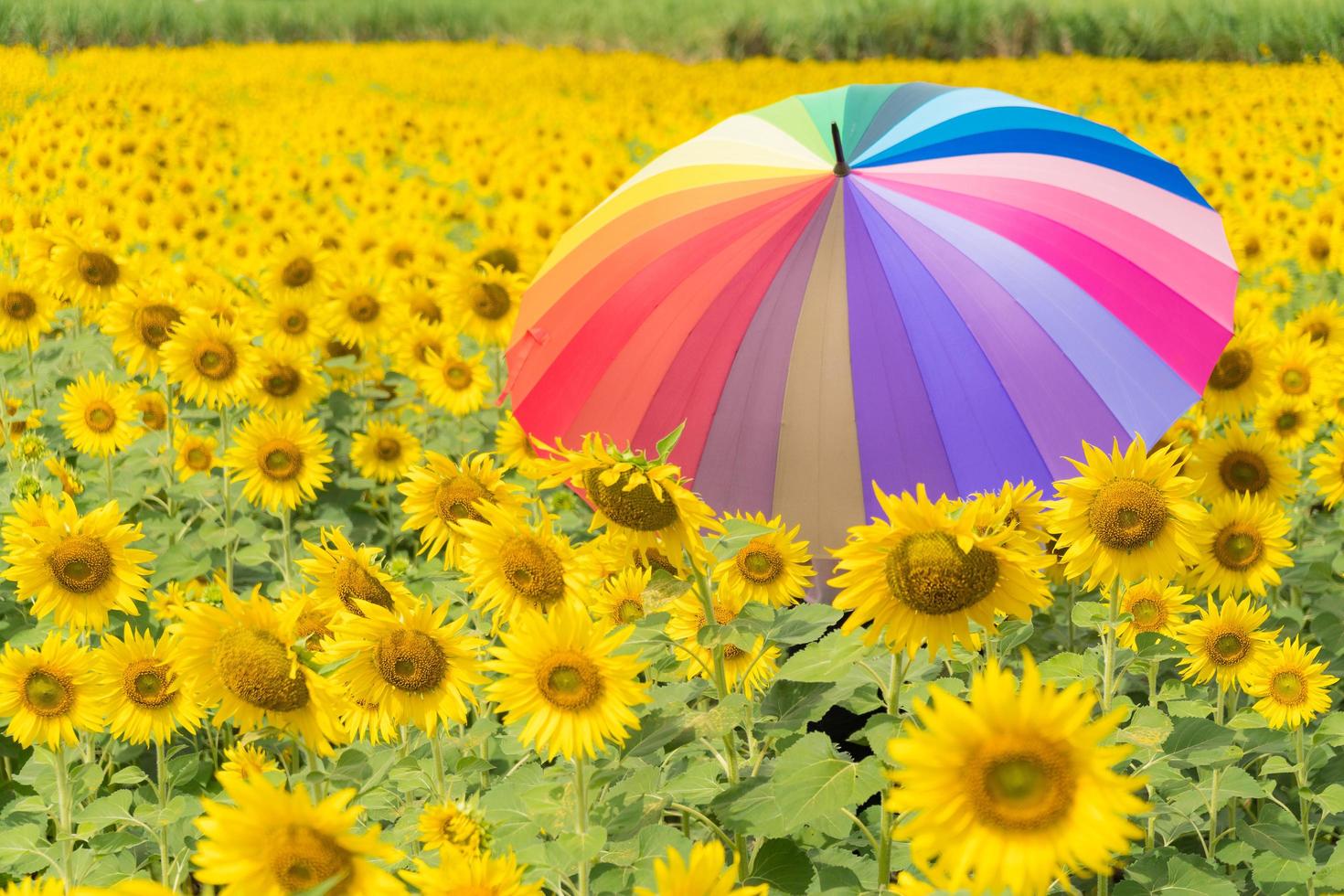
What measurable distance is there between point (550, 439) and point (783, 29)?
9991mm

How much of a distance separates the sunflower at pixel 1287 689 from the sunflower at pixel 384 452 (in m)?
3.06

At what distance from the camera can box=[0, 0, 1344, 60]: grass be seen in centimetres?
627

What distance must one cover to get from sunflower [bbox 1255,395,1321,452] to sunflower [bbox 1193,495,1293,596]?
3.40 ft

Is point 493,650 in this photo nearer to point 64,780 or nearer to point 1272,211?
point 64,780

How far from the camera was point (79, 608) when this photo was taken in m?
2.85

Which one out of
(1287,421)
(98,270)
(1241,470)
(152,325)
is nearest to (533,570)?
(1241,470)

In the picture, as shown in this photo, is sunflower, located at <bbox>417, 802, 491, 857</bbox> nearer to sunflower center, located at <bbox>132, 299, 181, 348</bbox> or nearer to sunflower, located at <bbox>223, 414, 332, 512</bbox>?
sunflower, located at <bbox>223, 414, 332, 512</bbox>

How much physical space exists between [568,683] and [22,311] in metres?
3.84

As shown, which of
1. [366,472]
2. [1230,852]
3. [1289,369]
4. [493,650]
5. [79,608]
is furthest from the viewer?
[366,472]

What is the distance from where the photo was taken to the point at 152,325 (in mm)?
4367

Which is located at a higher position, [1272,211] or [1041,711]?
[1272,211]

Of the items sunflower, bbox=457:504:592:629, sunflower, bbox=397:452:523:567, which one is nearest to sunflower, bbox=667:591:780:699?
sunflower, bbox=457:504:592:629

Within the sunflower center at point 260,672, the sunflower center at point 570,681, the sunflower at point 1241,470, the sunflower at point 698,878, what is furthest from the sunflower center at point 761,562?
the sunflower at point 1241,470

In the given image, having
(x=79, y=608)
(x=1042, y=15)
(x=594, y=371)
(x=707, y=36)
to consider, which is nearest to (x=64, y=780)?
(x=79, y=608)
